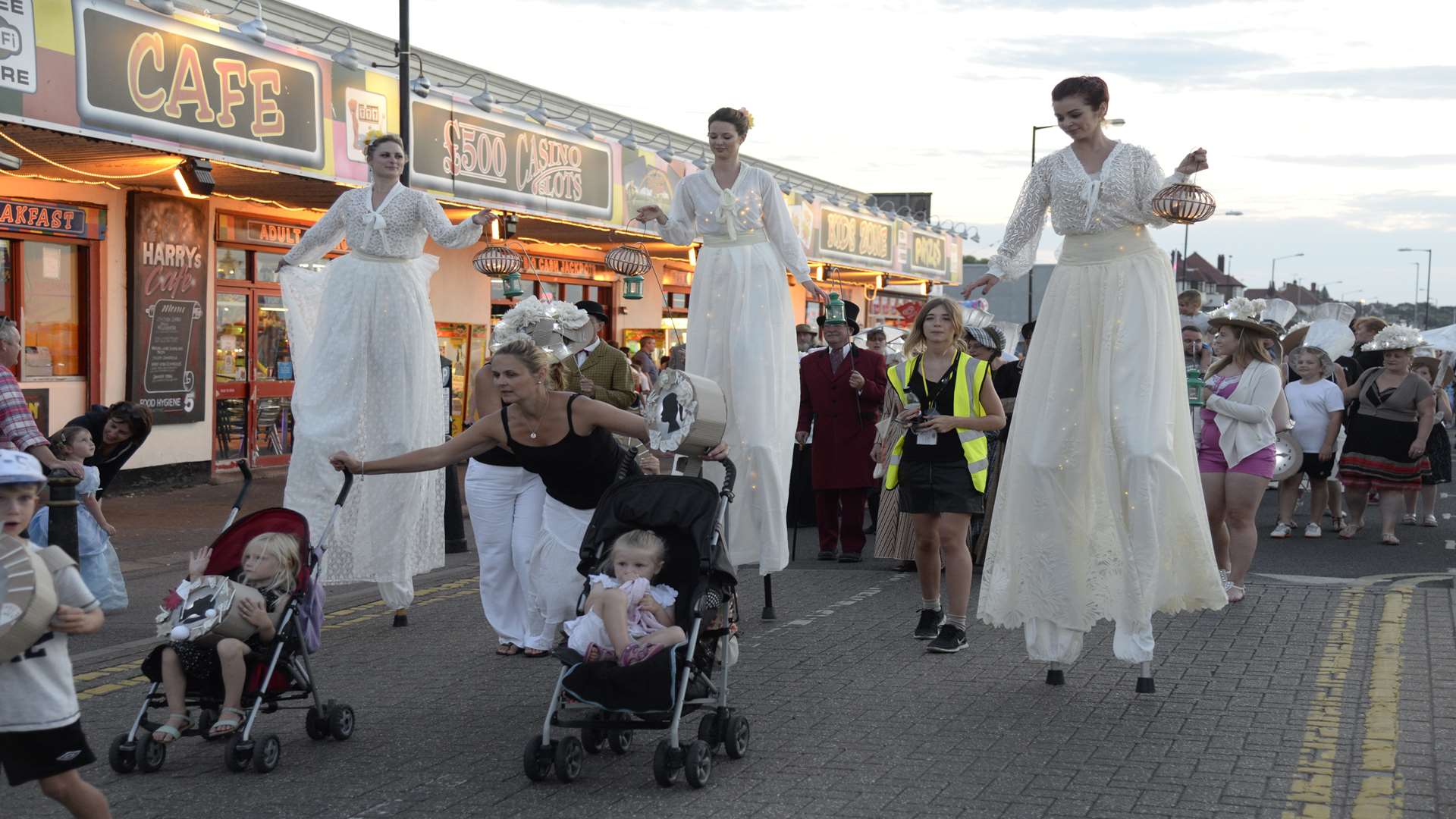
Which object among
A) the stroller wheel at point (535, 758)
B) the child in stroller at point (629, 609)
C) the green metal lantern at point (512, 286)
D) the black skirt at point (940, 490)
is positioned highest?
the green metal lantern at point (512, 286)

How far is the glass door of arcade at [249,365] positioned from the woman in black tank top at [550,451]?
11246 millimetres

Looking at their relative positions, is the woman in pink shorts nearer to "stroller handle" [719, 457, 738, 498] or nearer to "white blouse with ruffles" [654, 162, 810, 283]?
"white blouse with ruffles" [654, 162, 810, 283]

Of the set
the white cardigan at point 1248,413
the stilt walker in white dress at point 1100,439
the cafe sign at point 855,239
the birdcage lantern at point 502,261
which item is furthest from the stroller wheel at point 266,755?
the cafe sign at point 855,239

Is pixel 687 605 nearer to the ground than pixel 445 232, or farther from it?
nearer to the ground

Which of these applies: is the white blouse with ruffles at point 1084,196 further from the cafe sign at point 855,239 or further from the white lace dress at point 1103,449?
the cafe sign at point 855,239

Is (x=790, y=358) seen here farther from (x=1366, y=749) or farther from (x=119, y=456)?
(x=119, y=456)

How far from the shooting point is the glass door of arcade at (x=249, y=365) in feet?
55.7

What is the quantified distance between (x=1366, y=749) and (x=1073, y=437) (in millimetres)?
1778

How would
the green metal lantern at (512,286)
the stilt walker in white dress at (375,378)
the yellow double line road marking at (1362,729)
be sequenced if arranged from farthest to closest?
the green metal lantern at (512,286) < the stilt walker in white dress at (375,378) < the yellow double line road marking at (1362,729)

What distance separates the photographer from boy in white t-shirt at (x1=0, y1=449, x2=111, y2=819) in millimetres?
3908

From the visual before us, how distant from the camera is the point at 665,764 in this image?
4910 mm

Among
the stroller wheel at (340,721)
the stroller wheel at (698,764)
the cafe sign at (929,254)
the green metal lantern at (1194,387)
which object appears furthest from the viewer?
the cafe sign at (929,254)

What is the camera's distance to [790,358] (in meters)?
7.51

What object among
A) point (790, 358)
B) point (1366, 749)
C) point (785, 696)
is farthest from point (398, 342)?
point (1366, 749)
